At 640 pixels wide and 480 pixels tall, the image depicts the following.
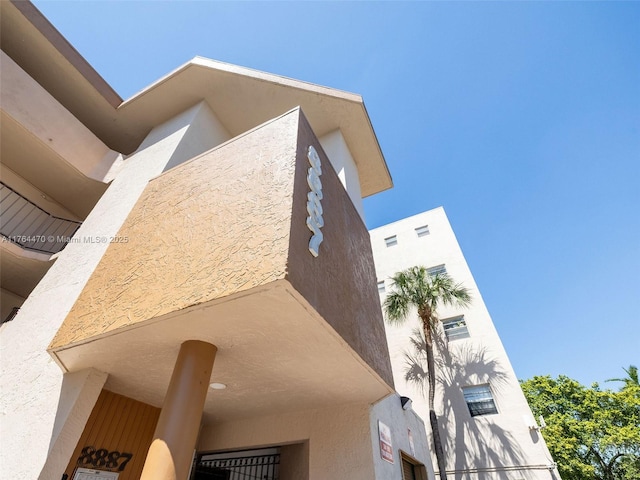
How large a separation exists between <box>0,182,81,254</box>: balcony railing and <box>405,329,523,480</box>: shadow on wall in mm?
13965

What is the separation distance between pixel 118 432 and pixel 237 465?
2465 millimetres

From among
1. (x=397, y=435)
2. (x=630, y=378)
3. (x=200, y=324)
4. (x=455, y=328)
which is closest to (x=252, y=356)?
(x=200, y=324)

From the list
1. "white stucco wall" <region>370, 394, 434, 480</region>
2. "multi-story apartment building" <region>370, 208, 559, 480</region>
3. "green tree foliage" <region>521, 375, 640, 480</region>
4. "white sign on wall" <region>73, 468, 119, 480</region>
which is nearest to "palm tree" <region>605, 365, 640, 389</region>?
"green tree foliage" <region>521, 375, 640, 480</region>

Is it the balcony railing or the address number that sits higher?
the balcony railing

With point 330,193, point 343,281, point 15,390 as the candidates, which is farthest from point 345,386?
point 15,390

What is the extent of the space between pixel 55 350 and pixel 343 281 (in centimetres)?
348

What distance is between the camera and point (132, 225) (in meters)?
4.66

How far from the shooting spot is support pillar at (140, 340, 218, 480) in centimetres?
286

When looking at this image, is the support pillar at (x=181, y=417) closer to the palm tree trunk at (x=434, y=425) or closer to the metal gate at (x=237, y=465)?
the metal gate at (x=237, y=465)

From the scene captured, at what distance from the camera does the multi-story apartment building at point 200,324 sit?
10.2ft

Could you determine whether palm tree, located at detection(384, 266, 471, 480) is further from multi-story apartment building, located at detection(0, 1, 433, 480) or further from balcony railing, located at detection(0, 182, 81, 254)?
balcony railing, located at detection(0, 182, 81, 254)

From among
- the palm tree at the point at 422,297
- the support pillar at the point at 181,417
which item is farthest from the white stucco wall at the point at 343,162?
the palm tree at the point at 422,297

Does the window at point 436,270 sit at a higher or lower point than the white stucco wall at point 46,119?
higher

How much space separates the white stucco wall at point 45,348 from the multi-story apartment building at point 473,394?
12.9 m
